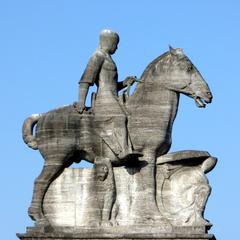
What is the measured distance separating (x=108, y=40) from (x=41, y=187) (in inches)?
131

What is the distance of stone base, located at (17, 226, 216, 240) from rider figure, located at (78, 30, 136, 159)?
1.58 meters

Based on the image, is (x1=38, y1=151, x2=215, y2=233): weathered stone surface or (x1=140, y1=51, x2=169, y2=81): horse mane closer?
A: (x1=38, y1=151, x2=215, y2=233): weathered stone surface

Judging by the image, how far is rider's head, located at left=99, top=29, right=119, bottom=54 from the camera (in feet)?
92.4

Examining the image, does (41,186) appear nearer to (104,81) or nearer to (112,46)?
(104,81)

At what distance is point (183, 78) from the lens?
91.2 feet

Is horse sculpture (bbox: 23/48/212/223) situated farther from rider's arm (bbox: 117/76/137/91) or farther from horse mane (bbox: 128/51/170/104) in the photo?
rider's arm (bbox: 117/76/137/91)

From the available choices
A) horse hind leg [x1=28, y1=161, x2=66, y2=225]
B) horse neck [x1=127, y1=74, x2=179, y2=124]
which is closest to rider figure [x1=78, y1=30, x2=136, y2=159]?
horse neck [x1=127, y1=74, x2=179, y2=124]

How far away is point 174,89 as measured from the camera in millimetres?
27781

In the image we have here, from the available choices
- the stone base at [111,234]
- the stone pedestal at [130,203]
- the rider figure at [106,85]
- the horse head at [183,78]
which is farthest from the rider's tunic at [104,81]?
the stone base at [111,234]

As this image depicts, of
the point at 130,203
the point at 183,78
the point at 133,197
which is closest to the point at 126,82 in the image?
the point at 183,78

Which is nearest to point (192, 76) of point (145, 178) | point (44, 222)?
point (145, 178)

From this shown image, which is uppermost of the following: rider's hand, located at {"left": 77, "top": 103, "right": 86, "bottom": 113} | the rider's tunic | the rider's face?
the rider's face

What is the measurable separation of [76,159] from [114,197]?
1203 millimetres

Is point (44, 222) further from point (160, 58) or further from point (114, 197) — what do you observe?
point (160, 58)
